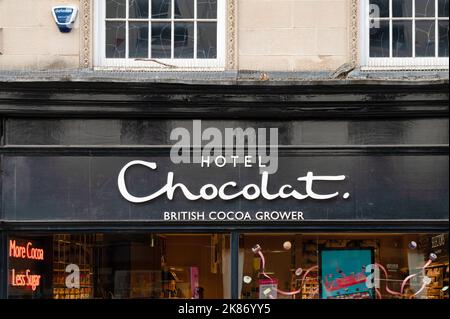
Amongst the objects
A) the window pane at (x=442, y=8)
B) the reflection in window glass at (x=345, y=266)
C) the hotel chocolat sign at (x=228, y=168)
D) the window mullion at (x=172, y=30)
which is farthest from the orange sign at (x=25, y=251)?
the window pane at (x=442, y=8)

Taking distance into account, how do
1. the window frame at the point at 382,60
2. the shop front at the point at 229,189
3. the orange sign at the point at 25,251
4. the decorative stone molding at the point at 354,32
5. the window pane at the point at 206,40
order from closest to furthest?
the shop front at the point at 229,189 → the orange sign at the point at 25,251 → the decorative stone molding at the point at 354,32 → the window frame at the point at 382,60 → the window pane at the point at 206,40

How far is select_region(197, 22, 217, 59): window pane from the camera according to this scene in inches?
437

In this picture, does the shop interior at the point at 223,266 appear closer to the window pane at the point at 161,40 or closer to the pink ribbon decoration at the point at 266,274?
the pink ribbon decoration at the point at 266,274

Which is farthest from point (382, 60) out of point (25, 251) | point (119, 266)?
point (25, 251)

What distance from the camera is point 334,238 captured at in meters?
10.9

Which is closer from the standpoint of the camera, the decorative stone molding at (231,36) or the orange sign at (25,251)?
the orange sign at (25,251)

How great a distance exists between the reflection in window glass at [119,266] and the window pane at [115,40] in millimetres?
2296

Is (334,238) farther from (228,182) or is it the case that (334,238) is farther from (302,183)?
(228,182)

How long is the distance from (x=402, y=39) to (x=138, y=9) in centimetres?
337

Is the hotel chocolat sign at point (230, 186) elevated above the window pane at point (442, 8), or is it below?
below

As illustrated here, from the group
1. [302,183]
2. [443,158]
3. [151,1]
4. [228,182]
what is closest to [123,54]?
[151,1]

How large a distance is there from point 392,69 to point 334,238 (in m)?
2.23

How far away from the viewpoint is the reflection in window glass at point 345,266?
35.4ft

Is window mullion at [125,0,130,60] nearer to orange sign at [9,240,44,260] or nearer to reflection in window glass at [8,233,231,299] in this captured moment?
reflection in window glass at [8,233,231,299]
